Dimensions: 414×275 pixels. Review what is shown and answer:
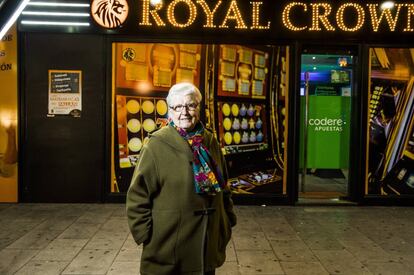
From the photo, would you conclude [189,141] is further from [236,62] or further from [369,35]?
[369,35]

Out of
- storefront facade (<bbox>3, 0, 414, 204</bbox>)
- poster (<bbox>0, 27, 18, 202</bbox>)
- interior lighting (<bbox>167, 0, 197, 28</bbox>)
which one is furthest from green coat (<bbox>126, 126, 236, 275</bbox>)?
poster (<bbox>0, 27, 18, 202</bbox>)

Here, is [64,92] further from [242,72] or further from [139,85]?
[242,72]

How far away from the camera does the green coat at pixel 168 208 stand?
110 inches

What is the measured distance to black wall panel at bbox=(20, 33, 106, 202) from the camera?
7727 mm

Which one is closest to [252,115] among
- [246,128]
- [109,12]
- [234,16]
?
[246,128]

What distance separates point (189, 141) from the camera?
284 centimetres

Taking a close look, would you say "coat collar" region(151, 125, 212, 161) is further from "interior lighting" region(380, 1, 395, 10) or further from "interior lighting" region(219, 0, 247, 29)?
"interior lighting" region(380, 1, 395, 10)

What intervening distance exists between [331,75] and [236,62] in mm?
1794

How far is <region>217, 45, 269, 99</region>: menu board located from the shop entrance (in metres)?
0.86

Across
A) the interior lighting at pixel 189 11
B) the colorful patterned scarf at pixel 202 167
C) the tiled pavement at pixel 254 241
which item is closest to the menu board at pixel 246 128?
the tiled pavement at pixel 254 241

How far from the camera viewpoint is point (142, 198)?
2.80m

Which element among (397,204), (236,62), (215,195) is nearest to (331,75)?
(236,62)

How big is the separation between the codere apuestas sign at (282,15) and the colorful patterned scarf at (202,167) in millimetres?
5235

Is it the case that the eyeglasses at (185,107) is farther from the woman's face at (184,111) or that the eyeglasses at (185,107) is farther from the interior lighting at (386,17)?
the interior lighting at (386,17)
